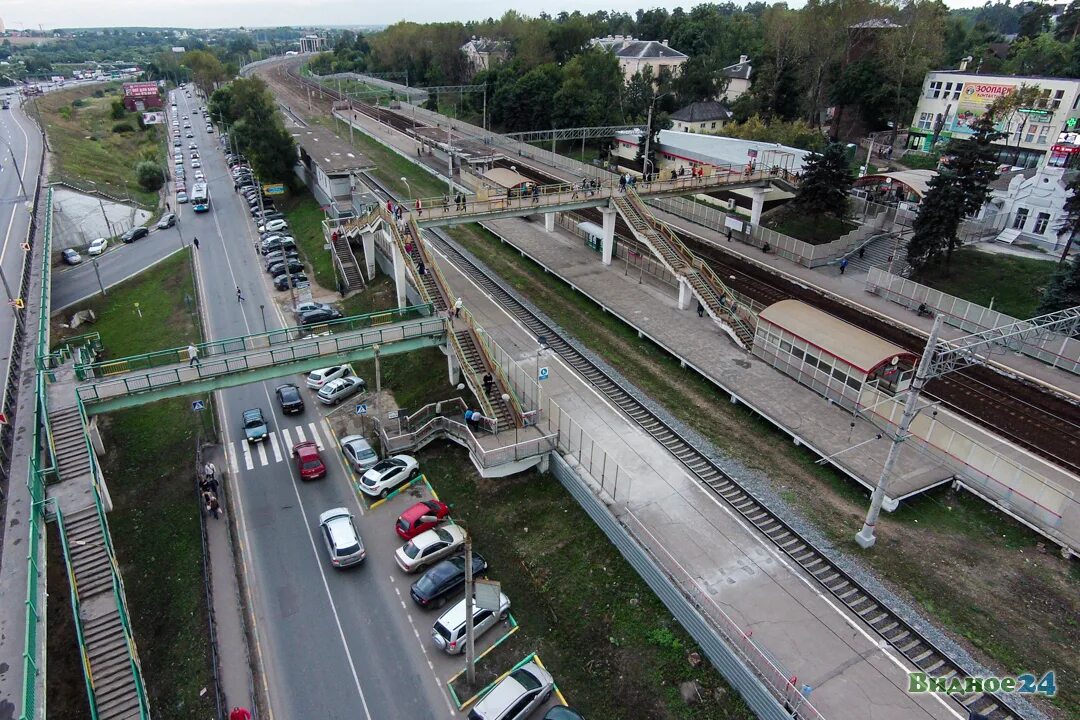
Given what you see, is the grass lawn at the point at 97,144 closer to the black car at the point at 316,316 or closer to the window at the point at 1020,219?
the black car at the point at 316,316

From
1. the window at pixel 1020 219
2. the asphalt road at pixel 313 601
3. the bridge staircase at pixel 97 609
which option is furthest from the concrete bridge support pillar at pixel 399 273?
the window at pixel 1020 219

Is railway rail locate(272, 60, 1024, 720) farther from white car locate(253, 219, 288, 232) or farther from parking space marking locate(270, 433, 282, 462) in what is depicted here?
white car locate(253, 219, 288, 232)

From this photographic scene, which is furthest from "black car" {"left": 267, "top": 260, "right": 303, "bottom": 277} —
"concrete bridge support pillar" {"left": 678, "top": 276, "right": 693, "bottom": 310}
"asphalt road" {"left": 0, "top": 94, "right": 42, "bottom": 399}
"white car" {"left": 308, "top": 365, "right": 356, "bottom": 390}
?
"concrete bridge support pillar" {"left": 678, "top": 276, "right": 693, "bottom": 310}

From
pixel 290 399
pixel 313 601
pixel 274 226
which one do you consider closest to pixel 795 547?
pixel 313 601

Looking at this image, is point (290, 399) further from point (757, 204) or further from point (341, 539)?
point (757, 204)

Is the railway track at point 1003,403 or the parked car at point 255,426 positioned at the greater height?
the railway track at point 1003,403
